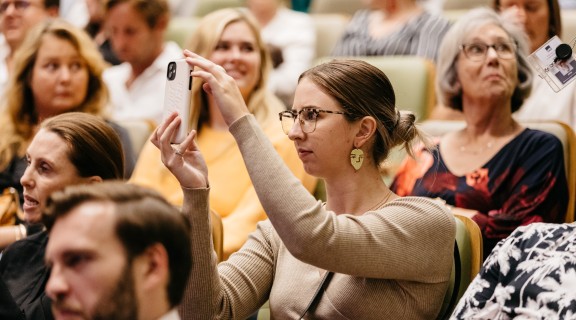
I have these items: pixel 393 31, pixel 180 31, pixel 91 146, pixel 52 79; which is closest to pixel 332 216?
pixel 91 146

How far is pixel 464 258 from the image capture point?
189 centimetres

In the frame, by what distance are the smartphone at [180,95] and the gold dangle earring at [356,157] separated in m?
0.31

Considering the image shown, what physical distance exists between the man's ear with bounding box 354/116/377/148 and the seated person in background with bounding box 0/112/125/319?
52 cm

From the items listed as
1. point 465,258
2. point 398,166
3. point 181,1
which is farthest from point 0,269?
point 181,1

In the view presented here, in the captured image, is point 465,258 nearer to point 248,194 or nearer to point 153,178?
point 248,194

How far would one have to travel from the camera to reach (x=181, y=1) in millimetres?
4961

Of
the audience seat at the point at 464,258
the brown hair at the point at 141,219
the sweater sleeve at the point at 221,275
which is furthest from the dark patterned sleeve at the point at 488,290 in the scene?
the brown hair at the point at 141,219

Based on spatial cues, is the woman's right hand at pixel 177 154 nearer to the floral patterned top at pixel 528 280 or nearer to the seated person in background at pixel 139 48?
the floral patterned top at pixel 528 280

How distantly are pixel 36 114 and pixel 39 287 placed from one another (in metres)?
1.20

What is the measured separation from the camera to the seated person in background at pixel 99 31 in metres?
4.16

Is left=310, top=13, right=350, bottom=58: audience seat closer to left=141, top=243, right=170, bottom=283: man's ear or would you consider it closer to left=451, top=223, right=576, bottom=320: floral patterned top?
left=451, top=223, right=576, bottom=320: floral patterned top

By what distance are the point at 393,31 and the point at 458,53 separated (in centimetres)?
106

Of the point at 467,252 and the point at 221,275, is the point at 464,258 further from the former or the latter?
the point at 221,275

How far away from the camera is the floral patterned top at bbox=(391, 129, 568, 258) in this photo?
2324 mm
